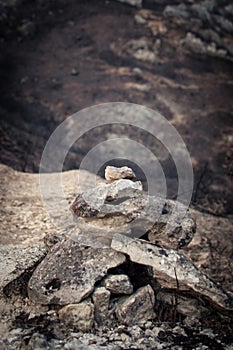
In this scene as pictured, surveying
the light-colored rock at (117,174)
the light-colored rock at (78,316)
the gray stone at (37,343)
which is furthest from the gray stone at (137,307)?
the light-colored rock at (117,174)

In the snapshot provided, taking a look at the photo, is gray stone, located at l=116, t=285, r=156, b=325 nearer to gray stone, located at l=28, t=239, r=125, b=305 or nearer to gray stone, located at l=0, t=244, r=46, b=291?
gray stone, located at l=28, t=239, r=125, b=305

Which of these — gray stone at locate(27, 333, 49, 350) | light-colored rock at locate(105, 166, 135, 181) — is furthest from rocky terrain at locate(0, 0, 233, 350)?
light-colored rock at locate(105, 166, 135, 181)

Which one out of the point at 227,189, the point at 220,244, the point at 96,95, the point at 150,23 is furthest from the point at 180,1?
the point at 220,244

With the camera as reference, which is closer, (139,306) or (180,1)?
(139,306)

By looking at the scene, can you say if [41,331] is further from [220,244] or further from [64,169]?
[64,169]

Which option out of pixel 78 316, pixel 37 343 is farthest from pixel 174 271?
pixel 37 343
